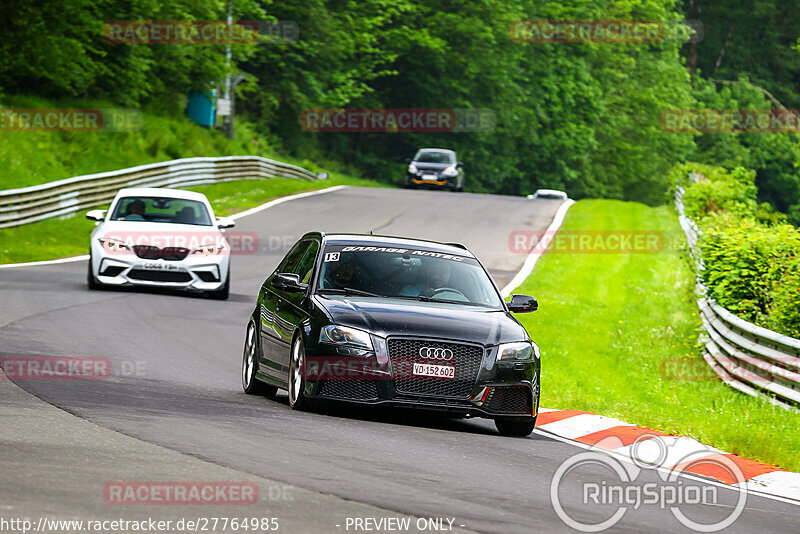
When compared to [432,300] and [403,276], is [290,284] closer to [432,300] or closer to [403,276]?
[403,276]

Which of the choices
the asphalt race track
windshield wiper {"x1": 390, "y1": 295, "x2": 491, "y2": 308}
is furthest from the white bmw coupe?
windshield wiper {"x1": 390, "y1": 295, "x2": 491, "y2": 308}

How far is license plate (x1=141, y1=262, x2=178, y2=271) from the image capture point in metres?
20.0

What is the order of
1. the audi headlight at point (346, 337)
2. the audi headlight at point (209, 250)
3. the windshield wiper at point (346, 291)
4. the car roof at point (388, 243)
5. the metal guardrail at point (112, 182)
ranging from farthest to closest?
the metal guardrail at point (112, 182) < the audi headlight at point (209, 250) < the car roof at point (388, 243) < the windshield wiper at point (346, 291) < the audi headlight at point (346, 337)

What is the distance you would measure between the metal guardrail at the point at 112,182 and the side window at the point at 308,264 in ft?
58.3

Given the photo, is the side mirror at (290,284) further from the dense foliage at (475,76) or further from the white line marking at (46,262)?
the dense foliage at (475,76)

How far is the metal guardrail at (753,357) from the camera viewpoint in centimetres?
1368

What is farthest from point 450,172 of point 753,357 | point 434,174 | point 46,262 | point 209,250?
point 753,357

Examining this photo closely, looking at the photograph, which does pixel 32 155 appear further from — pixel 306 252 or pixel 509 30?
pixel 509 30

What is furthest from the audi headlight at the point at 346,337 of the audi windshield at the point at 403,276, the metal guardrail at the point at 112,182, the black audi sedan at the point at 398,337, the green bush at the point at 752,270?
the metal guardrail at the point at 112,182

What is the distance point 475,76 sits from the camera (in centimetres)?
7044

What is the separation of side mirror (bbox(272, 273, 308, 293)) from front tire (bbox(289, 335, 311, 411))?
580 mm

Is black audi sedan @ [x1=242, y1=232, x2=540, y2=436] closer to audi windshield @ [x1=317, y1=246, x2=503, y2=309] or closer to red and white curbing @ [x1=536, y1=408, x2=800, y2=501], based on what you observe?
audi windshield @ [x1=317, y1=246, x2=503, y2=309]

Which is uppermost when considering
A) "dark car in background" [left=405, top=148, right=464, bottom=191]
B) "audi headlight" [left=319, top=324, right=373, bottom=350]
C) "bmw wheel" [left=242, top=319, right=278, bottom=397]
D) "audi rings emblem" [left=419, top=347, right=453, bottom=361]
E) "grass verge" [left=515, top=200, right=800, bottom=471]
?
"audi headlight" [left=319, top=324, right=373, bottom=350]

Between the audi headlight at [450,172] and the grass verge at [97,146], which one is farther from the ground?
the grass verge at [97,146]
